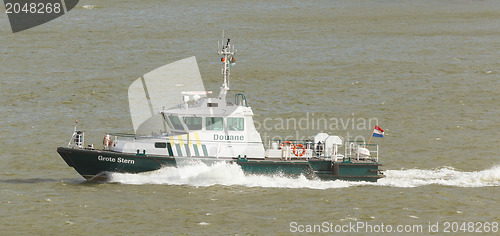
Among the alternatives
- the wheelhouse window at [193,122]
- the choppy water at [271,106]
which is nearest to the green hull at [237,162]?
the choppy water at [271,106]

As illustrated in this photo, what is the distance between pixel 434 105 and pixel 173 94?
1843cm

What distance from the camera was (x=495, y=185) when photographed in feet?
102

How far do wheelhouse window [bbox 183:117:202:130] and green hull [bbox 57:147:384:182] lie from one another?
1.37 m

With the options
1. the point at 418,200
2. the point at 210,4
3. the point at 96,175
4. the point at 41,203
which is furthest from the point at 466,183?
the point at 210,4

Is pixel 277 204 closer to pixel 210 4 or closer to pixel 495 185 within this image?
pixel 495 185

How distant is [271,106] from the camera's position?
46656mm

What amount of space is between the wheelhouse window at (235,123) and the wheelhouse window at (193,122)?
4.16ft

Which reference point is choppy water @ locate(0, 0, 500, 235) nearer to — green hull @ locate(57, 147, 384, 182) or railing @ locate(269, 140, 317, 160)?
green hull @ locate(57, 147, 384, 182)

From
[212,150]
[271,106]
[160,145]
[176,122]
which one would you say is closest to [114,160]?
[160,145]

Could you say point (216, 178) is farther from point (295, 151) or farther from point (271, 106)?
point (271, 106)

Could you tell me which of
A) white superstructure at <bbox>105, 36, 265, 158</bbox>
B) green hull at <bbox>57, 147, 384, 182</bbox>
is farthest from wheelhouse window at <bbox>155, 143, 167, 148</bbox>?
green hull at <bbox>57, 147, 384, 182</bbox>

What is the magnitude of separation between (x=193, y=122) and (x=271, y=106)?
16.9 metres

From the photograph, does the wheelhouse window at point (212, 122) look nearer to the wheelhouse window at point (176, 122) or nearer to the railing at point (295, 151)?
the wheelhouse window at point (176, 122)

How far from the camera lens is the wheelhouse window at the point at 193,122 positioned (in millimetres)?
30172
